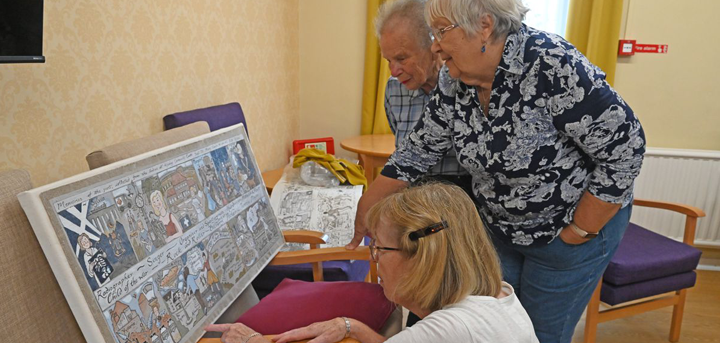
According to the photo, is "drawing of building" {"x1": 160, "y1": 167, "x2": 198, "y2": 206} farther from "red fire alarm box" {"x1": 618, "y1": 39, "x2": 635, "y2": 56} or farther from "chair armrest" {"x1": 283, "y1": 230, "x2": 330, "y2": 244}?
"red fire alarm box" {"x1": 618, "y1": 39, "x2": 635, "y2": 56}

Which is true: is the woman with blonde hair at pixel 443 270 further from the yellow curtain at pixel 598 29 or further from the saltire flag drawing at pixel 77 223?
the yellow curtain at pixel 598 29

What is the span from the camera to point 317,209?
2.61 metres

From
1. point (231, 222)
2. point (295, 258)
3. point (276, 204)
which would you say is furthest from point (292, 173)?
point (231, 222)

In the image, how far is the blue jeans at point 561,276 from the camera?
1495mm

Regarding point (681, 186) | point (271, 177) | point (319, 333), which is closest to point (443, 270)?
point (319, 333)

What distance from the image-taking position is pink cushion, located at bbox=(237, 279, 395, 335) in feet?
4.83

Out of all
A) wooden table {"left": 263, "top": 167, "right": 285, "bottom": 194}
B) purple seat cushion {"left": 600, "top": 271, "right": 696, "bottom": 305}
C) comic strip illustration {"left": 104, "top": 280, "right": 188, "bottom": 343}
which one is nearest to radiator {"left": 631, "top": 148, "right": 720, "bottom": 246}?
purple seat cushion {"left": 600, "top": 271, "right": 696, "bottom": 305}

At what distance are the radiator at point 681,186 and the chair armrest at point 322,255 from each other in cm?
262

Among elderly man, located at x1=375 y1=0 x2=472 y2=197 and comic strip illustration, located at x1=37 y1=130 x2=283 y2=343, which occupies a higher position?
elderly man, located at x1=375 y1=0 x2=472 y2=197

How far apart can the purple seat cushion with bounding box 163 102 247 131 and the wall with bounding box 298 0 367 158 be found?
1563mm

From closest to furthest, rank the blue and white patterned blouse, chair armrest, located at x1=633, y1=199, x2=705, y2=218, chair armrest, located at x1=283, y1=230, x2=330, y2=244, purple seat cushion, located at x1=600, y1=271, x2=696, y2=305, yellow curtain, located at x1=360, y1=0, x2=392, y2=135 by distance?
the blue and white patterned blouse
chair armrest, located at x1=283, y1=230, x2=330, y2=244
purple seat cushion, located at x1=600, y1=271, x2=696, y2=305
chair armrest, located at x1=633, y1=199, x2=705, y2=218
yellow curtain, located at x1=360, y1=0, x2=392, y2=135

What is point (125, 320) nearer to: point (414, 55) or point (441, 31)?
point (441, 31)

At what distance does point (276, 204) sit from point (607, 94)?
173 centimetres

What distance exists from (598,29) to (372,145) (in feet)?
5.48
